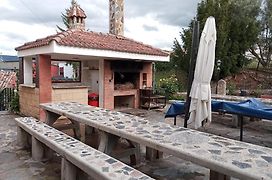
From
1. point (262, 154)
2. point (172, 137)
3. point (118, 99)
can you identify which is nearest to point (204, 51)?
point (172, 137)

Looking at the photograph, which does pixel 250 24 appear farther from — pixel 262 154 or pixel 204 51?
pixel 262 154

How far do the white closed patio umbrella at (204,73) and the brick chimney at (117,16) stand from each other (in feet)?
27.2

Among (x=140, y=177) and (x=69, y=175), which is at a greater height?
(x=140, y=177)

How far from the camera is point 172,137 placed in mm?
3477

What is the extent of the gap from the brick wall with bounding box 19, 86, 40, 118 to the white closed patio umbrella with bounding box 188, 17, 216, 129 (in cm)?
565

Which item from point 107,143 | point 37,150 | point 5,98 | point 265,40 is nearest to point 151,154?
point 107,143

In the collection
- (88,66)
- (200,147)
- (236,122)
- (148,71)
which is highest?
(88,66)

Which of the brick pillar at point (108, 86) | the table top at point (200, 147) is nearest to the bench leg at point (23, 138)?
the table top at point (200, 147)

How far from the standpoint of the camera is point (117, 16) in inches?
510

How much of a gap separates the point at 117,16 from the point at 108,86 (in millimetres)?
4346

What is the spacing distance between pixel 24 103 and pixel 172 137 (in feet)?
A: 25.6

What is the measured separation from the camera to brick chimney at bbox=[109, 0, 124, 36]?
1288 cm

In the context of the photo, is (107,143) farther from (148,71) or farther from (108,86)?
(148,71)

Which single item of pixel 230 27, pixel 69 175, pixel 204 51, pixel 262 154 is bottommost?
pixel 69 175
